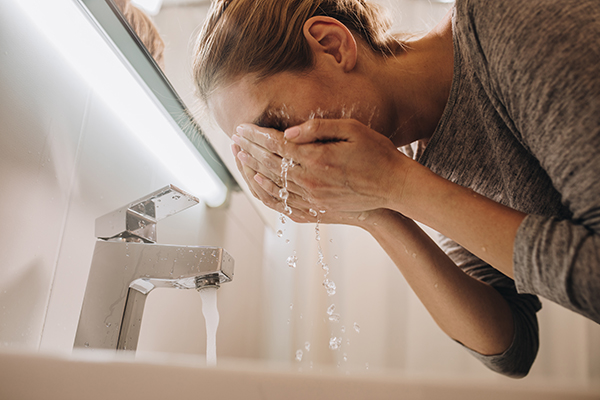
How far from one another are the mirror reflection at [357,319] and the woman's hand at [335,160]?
567 mm

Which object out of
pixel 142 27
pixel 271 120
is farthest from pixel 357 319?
pixel 142 27

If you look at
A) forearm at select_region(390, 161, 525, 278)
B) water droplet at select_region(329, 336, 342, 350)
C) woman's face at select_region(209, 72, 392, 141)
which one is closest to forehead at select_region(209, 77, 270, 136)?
woman's face at select_region(209, 72, 392, 141)

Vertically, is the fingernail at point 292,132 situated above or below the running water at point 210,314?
above

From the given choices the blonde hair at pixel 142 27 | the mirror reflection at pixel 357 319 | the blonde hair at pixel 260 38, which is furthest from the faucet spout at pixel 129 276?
the mirror reflection at pixel 357 319

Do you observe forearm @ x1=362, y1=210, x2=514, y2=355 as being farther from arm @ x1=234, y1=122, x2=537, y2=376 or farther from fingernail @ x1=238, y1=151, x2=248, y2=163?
fingernail @ x1=238, y1=151, x2=248, y2=163

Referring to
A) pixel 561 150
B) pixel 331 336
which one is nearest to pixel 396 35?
pixel 561 150

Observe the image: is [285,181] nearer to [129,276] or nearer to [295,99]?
[295,99]

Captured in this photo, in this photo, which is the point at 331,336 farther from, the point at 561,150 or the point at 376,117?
the point at 561,150

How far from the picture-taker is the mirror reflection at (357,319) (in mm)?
1177

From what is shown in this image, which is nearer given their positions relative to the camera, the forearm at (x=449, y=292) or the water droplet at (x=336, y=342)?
the forearm at (x=449, y=292)

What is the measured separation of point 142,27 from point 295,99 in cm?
36

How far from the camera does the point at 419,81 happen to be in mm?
663

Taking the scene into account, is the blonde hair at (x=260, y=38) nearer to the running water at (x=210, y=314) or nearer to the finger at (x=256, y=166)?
the finger at (x=256, y=166)

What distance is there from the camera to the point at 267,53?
0.59 metres
